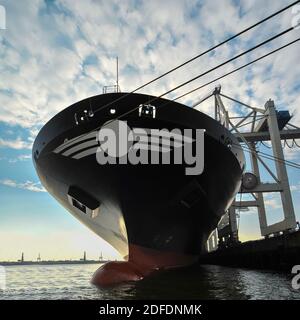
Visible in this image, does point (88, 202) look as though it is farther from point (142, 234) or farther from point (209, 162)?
point (209, 162)

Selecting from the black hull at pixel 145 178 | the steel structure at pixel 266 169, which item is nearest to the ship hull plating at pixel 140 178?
the black hull at pixel 145 178

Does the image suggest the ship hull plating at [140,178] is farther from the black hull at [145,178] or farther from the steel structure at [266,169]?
the steel structure at [266,169]

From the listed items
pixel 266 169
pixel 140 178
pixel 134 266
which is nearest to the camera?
pixel 140 178

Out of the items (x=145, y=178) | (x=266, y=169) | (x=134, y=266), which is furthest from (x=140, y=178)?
(x=266, y=169)

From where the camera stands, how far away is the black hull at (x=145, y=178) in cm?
1023

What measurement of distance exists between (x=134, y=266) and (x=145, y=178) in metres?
3.27

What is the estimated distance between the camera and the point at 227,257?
22.7m

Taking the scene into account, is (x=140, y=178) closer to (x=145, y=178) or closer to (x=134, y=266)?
(x=145, y=178)

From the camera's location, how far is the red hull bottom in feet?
34.4

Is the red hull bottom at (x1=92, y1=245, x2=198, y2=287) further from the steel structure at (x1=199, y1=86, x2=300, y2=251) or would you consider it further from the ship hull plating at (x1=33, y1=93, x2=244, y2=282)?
the steel structure at (x1=199, y1=86, x2=300, y2=251)

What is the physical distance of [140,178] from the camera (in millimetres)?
10711
